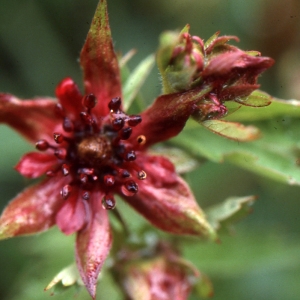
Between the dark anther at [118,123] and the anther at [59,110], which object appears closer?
the dark anther at [118,123]

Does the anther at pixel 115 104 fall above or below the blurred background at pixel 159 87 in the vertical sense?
above

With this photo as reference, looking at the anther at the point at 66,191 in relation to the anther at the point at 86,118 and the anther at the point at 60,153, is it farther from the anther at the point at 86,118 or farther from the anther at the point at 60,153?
the anther at the point at 86,118

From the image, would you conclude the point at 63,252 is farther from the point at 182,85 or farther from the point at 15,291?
the point at 182,85

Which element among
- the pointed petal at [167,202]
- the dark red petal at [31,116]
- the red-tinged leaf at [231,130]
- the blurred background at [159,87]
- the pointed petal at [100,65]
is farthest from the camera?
the blurred background at [159,87]

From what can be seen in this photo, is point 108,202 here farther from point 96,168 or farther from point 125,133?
point 125,133

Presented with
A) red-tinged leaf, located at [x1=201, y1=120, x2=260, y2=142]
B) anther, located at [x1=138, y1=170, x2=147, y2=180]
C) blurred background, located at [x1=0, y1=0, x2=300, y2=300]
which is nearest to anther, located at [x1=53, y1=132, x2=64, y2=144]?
anther, located at [x1=138, y1=170, x2=147, y2=180]

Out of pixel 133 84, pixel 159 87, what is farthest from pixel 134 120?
pixel 159 87

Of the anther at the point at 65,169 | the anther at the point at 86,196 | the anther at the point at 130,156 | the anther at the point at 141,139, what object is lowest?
the anther at the point at 86,196

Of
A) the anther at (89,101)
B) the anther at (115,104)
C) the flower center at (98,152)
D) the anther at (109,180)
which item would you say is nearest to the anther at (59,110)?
the flower center at (98,152)

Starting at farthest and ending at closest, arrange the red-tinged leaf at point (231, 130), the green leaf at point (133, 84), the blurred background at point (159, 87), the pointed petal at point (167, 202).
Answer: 1. the blurred background at point (159, 87)
2. the green leaf at point (133, 84)
3. the pointed petal at point (167, 202)
4. the red-tinged leaf at point (231, 130)
